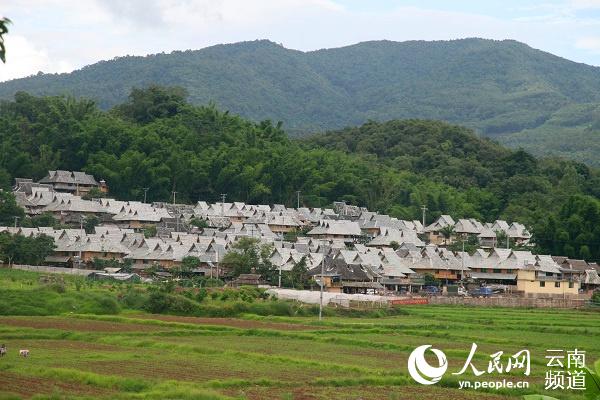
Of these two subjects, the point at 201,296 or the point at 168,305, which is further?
the point at 201,296

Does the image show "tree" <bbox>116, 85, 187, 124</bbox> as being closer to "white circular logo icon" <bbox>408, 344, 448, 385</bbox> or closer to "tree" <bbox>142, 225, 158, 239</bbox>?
"tree" <bbox>142, 225, 158, 239</bbox>

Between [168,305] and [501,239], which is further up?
[501,239]

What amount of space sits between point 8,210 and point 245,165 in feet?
77.2

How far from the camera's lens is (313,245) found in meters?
64.2

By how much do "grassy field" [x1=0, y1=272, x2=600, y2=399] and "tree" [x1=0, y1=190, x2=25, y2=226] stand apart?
80.1 ft

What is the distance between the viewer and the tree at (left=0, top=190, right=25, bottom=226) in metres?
66.1

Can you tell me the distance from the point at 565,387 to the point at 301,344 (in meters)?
9.79

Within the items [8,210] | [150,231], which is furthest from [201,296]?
[8,210]

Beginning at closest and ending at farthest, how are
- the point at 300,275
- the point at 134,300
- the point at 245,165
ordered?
the point at 134,300 < the point at 300,275 < the point at 245,165

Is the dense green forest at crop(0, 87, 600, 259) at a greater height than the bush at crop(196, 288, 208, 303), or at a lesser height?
greater

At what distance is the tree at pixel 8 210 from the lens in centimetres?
6609

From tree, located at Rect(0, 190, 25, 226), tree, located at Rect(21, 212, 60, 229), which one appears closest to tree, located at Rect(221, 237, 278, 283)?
tree, located at Rect(21, 212, 60, 229)

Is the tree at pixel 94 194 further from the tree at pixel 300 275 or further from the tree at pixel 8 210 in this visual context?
the tree at pixel 300 275

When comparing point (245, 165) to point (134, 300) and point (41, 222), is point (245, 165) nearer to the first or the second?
point (41, 222)
